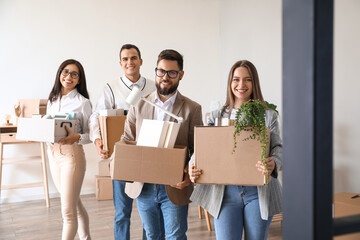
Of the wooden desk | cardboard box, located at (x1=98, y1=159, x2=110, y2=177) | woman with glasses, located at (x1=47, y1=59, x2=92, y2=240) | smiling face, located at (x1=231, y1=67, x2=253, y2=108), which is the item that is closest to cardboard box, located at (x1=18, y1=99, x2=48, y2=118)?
the wooden desk

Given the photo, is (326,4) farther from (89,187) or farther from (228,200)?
(89,187)

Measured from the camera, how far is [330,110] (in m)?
0.39

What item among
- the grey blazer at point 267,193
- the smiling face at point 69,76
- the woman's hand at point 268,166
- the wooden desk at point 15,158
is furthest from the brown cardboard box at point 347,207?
the wooden desk at point 15,158

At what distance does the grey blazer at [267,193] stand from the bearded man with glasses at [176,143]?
0.12 metres

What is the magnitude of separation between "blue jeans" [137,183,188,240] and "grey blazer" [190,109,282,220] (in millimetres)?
159

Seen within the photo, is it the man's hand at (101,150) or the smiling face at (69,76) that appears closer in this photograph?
the man's hand at (101,150)

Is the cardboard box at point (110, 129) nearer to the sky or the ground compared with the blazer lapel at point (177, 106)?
nearer to the ground

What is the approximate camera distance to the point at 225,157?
5.08 feet

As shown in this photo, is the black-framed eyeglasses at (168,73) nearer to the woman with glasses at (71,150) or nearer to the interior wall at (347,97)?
the woman with glasses at (71,150)

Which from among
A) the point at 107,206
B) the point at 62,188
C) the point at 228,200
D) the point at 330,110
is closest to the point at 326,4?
the point at 330,110

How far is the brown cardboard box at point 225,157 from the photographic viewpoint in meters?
1.53

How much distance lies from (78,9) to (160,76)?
340 cm

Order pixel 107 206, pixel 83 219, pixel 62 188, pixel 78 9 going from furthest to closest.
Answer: pixel 78 9, pixel 107 206, pixel 83 219, pixel 62 188

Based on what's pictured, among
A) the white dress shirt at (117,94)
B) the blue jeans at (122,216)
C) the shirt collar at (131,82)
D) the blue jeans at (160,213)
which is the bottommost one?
the blue jeans at (122,216)
